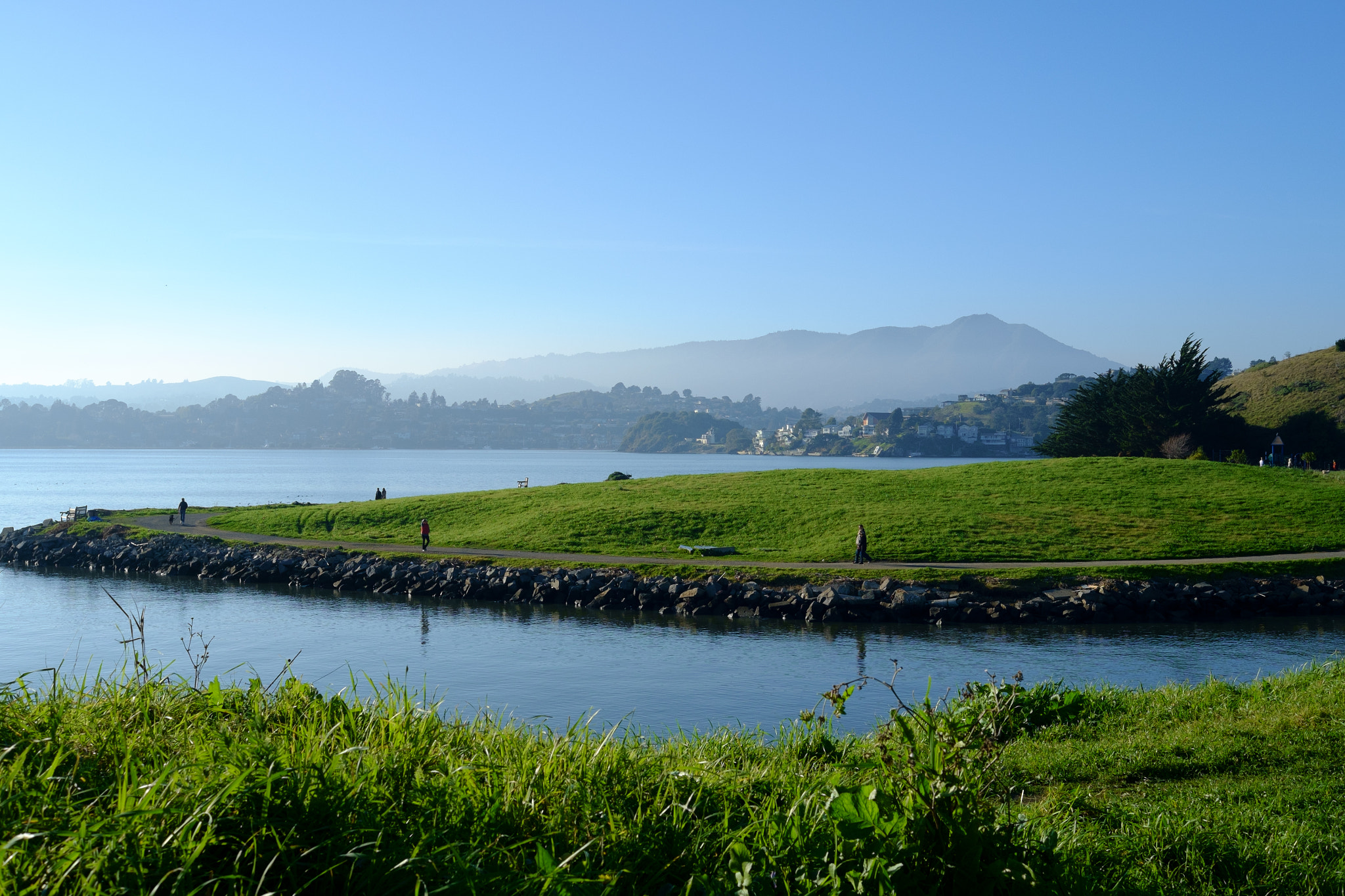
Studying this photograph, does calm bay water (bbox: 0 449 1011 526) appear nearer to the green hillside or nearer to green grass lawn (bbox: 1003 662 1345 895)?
the green hillside

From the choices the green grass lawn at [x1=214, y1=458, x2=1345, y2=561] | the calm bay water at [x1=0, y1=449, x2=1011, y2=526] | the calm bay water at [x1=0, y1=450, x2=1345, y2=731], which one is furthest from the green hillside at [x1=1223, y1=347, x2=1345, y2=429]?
the calm bay water at [x1=0, y1=450, x2=1345, y2=731]

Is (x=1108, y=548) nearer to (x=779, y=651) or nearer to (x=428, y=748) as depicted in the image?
(x=779, y=651)

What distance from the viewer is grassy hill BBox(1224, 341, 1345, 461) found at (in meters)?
82.1

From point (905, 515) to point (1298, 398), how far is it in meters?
78.4

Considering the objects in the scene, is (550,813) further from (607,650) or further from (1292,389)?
(1292,389)

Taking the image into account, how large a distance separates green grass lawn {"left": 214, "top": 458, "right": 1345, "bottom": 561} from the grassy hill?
128 feet

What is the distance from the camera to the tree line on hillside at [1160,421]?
71375mm

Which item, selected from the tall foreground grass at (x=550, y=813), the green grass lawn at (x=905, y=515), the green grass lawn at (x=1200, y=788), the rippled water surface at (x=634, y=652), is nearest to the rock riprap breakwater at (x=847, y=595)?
the rippled water surface at (x=634, y=652)

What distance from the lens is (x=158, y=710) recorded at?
668cm

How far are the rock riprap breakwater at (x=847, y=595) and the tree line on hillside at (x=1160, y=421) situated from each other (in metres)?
43.4

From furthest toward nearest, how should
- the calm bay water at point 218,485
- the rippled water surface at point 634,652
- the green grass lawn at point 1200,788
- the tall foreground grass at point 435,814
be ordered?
the calm bay water at point 218,485 < the rippled water surface at point 634,652 < the green grass lawn at point 1200,788 < the tall foreground grass at point 435,814

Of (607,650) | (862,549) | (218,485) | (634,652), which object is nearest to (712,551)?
(862,549)

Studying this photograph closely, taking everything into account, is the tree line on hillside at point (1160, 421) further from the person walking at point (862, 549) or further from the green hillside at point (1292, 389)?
the person walking at point (862, 549)

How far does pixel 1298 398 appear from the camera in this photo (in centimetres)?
9469
